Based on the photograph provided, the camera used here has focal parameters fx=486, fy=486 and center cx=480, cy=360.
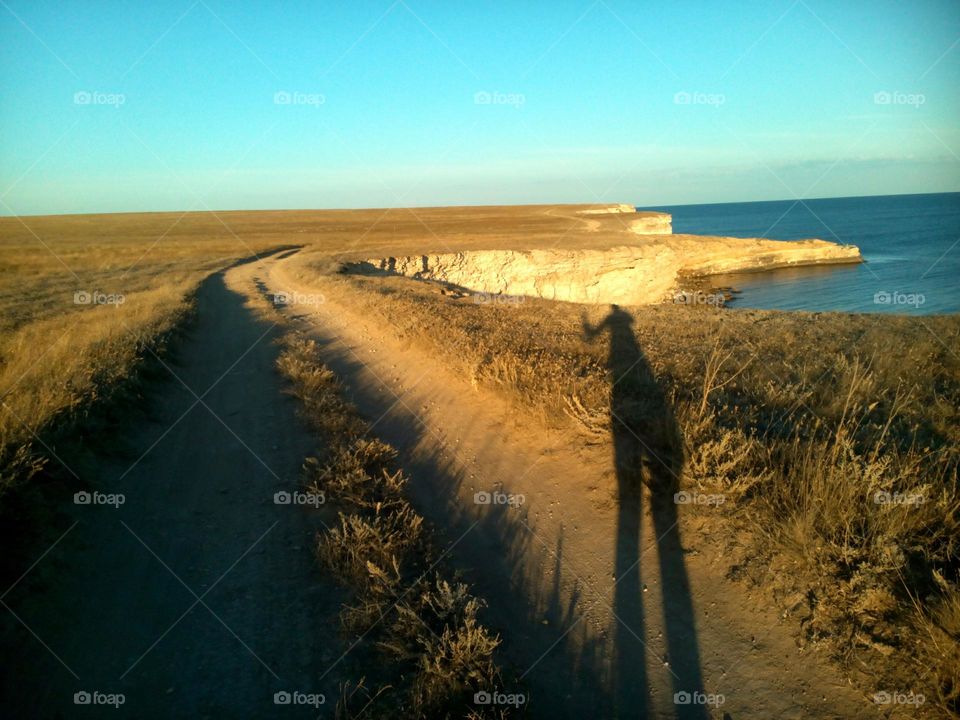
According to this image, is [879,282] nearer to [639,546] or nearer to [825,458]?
[825,458]

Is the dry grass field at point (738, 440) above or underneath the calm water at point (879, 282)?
underneath

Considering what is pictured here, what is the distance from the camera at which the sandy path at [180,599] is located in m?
2.99

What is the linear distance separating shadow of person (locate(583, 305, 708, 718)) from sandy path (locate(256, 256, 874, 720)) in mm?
12

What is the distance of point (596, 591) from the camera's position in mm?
3889

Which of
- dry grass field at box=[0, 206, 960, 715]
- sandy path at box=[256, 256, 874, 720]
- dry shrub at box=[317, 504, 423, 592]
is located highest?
dry grass field at box=[0, 206, 960, 715]

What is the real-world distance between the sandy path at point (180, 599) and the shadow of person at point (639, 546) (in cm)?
198

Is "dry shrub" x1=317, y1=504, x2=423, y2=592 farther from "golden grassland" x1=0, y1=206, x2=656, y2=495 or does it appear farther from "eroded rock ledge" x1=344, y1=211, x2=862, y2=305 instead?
"eroded rock ledge" x1=344, y1=211, x2=862, y2=305

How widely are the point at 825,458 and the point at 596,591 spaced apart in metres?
2.21

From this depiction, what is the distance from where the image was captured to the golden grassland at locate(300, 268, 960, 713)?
3.07 meters

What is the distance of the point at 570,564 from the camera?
4.20 metres

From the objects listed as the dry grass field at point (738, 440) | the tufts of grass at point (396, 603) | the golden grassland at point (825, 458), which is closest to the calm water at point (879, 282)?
the dry grass field at point (738, 440)

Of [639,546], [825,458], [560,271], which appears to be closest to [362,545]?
[639,546]

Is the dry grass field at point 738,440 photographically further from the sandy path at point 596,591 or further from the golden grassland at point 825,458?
the sandy path at point 596,591

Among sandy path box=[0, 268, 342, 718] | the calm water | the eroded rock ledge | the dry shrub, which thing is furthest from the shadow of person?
the calm water
